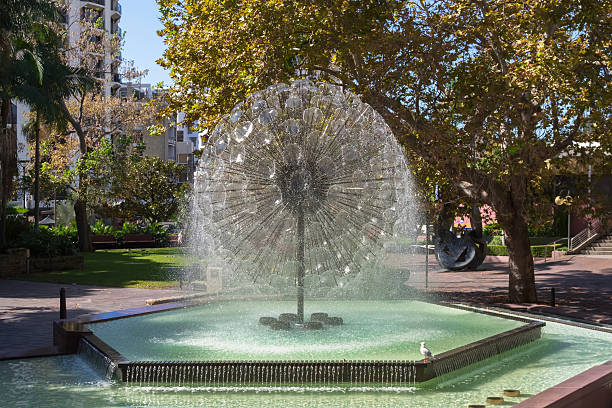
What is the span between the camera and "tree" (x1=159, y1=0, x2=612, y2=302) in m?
14.8

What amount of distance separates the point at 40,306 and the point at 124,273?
9.48 m

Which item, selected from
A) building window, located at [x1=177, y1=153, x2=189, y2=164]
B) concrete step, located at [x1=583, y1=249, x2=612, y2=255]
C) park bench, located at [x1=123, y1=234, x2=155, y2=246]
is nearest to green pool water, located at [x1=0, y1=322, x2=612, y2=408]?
concrete step, located at [x1=583, y1=249, x2=612, y2=255]

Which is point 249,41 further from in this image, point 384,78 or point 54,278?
point 54,278

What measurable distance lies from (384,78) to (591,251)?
23.4 metres

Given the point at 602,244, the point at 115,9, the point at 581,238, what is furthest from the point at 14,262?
the point at 115,9

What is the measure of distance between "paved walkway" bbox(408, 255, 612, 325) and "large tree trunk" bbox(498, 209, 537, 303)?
37 cm

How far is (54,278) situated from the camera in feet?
80.1

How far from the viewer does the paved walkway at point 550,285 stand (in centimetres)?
1650

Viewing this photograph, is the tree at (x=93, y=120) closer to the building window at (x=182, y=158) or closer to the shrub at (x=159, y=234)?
the shrub at (x=159, y=234)

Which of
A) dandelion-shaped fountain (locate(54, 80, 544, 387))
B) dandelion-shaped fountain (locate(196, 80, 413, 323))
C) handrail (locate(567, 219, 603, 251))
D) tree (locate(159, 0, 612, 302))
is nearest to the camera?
dandelion-shaped fountain (locate(54, 80, 544, 387))

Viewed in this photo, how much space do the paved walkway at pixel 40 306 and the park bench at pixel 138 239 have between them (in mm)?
21107

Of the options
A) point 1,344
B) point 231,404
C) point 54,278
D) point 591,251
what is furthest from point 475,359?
point 591,251

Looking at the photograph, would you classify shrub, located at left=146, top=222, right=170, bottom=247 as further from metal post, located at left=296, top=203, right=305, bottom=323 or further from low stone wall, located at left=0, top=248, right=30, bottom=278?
metal post, located at left=296, top=203, right=305, bottom=323

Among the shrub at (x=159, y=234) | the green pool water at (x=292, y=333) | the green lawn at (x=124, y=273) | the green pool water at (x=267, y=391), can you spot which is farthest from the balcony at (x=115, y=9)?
the green pool water at (x=267, y=391)
